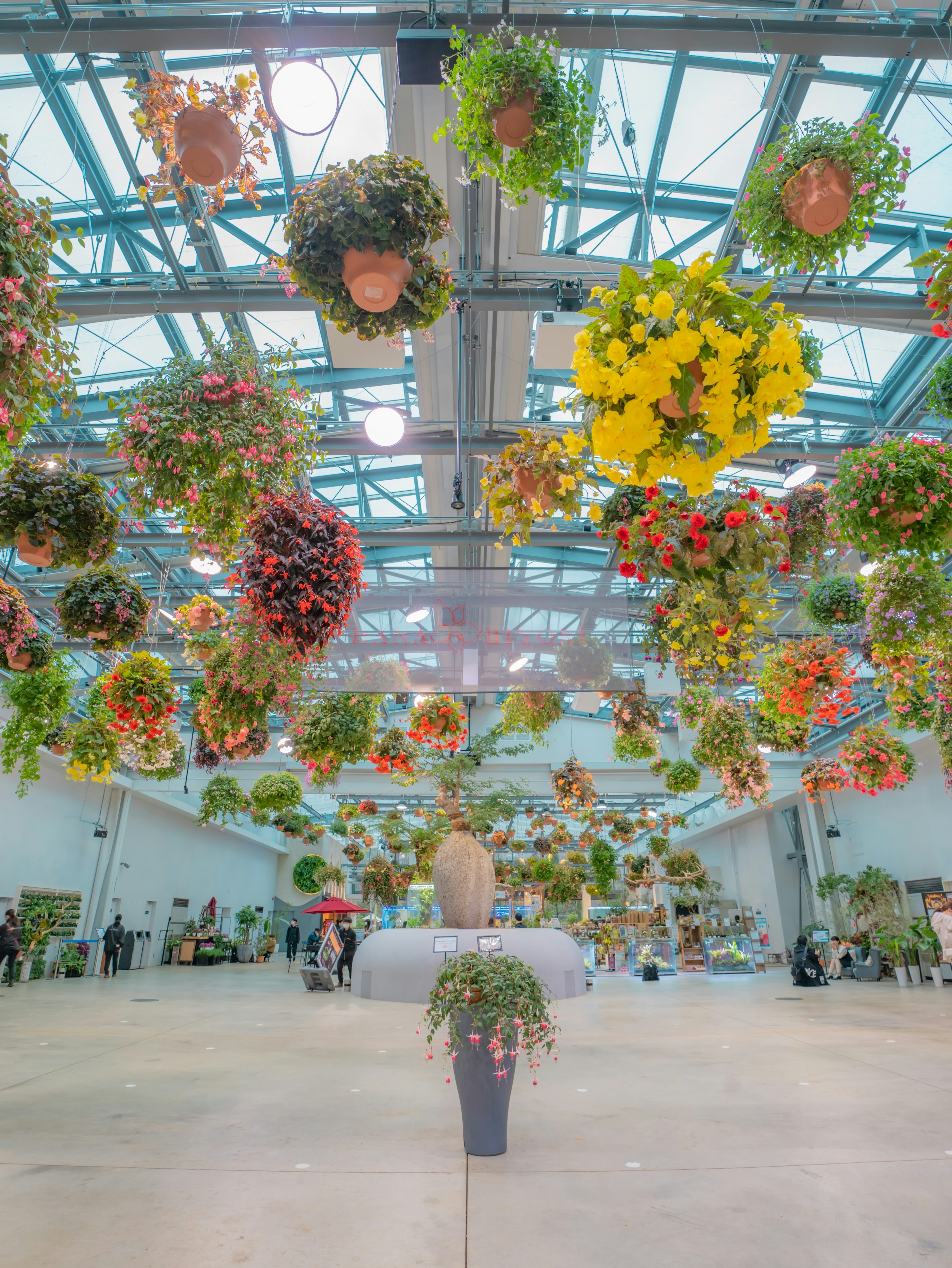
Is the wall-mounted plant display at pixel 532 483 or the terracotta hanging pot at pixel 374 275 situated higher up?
the terracotta hanging pot at pixel 374 275

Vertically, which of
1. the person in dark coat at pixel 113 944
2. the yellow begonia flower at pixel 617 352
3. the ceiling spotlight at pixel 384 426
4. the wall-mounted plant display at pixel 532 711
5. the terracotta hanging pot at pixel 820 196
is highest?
the ceiling spotlight at pixel 384 426

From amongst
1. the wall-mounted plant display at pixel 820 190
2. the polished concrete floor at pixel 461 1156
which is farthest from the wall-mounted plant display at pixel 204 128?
the polished concrete floor at pixel 461 1156

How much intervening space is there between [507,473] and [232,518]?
5.23ft

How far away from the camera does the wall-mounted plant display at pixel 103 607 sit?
4906 mm

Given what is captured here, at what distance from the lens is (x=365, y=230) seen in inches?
105

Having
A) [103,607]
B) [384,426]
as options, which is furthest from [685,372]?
[103,607]

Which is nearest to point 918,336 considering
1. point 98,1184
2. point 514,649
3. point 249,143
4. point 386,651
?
point 514,649

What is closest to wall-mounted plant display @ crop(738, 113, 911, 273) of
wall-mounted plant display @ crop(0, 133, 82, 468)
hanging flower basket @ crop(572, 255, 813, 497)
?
hanging flower basket @ crop(572, 255, 813, 497)

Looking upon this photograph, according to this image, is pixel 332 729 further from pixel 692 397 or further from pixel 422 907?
pixel 422 907

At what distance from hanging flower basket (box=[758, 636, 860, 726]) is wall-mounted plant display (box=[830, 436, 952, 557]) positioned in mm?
2455

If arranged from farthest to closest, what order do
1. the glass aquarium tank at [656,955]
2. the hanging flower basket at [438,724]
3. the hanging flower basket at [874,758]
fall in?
the glass aquarium tank at [656,955]
the hanging flower basket at [438,724]
the hanging flower basket at [874,758]

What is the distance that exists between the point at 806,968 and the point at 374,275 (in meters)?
14.4

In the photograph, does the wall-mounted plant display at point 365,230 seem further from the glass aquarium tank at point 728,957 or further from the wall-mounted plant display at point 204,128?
the glass aquarium tank at point 728,957

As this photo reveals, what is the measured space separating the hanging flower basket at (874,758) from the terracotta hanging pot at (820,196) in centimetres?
626
